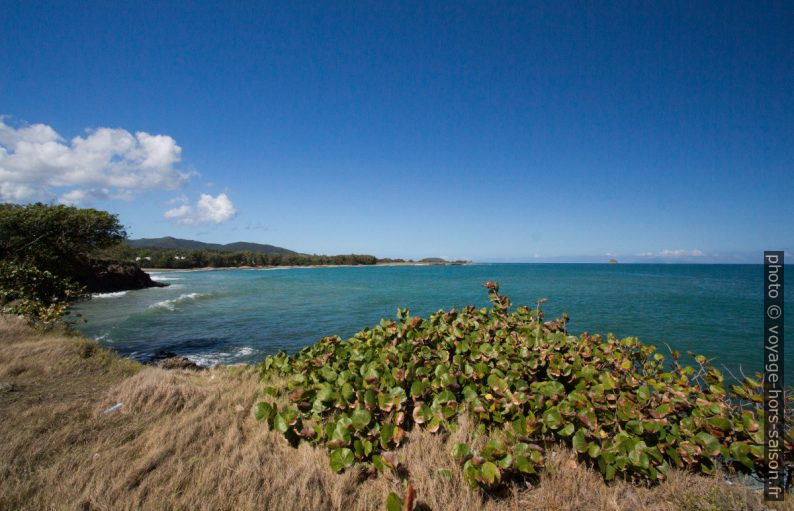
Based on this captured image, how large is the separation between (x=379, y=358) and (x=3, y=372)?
7.35 meters

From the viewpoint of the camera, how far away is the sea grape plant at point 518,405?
2.85 m

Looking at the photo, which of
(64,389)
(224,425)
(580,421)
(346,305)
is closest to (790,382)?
(580,421)

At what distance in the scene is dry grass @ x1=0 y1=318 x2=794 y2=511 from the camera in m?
2.73

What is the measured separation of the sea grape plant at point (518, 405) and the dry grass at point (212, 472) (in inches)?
6.8

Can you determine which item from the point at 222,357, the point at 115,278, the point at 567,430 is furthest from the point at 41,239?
the point at 115,278

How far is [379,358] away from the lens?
432 centimetres

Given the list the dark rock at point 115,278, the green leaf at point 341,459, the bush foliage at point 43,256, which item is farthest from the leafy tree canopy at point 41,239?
the dark rock at point 115,278

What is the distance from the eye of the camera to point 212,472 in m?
3.16

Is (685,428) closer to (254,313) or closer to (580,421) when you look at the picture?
(580,421)

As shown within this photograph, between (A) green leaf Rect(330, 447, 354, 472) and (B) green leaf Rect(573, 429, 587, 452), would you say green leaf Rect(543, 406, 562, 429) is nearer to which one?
(B) green leaf Rect(573, 429, 587, 452)

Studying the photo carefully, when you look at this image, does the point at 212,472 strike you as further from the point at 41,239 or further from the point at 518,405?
Answer: the point at 41,239

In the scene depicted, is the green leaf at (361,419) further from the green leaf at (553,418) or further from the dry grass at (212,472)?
the green leaf at (553,418)

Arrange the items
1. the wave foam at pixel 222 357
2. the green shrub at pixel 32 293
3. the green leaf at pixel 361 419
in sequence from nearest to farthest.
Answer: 1. the green leaf at pixel 361 419
2. the green shrub at pixel 32 293
3. the wave foam at pixel 222 357

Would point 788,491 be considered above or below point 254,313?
above
